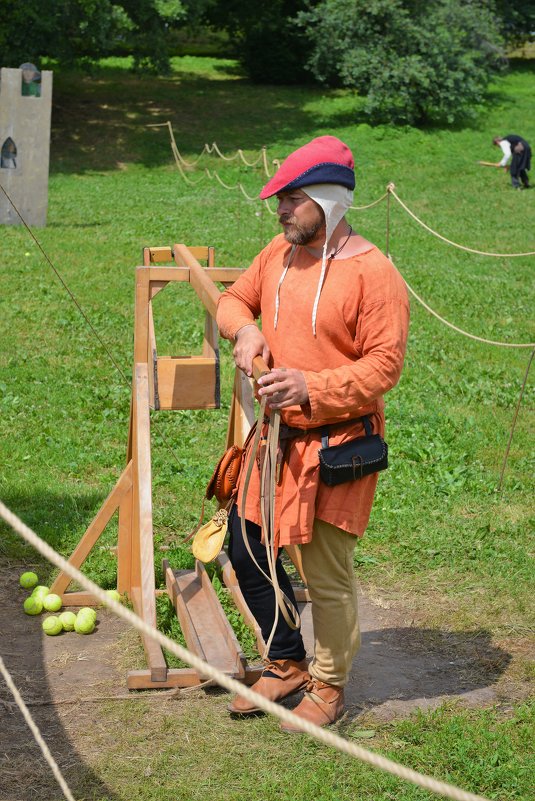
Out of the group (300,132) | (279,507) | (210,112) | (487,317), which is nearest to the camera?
(279,507)

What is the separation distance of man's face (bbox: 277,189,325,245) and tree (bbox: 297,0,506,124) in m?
21.7

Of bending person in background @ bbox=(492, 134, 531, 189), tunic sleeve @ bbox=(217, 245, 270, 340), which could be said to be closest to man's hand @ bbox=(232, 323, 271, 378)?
tunic sleeve @ bbox=(217, 245, 270, 340)

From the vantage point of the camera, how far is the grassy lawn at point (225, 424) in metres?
3.65

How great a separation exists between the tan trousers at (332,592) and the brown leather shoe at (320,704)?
0.10 m

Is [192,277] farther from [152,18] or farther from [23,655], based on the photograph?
[152,18]

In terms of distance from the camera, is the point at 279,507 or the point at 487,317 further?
the point at 487,317

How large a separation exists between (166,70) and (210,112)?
2694 mm

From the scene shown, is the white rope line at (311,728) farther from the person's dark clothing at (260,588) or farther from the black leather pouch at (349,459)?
the person's dark clothing at (260,588)

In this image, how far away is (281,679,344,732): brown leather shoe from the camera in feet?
12.4

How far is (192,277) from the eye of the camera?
4.41 m

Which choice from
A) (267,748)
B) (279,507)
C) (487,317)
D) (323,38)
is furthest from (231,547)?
(323,38)

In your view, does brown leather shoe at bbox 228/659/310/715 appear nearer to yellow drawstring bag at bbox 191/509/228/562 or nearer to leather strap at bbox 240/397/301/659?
leather strap at bbox 240/397/301/659

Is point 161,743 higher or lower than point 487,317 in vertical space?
A: higher

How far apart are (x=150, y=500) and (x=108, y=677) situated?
0.76 meters
